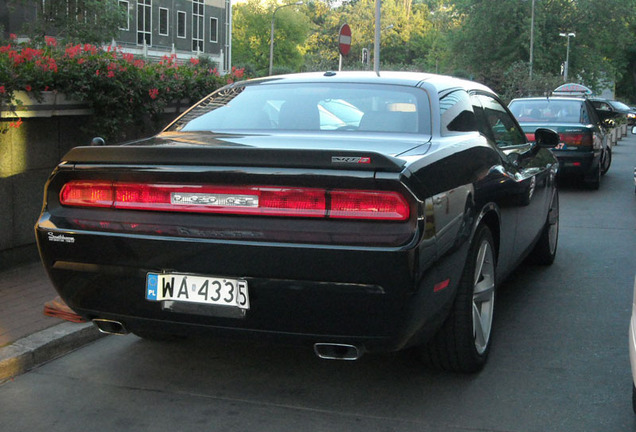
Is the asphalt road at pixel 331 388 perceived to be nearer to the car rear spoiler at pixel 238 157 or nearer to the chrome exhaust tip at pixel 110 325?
the chrome exhaust tip at pixel 110 325

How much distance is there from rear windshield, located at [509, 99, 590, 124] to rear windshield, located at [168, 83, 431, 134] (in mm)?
9478

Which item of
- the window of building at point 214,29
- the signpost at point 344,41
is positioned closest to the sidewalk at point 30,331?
the signpost at point 344,41

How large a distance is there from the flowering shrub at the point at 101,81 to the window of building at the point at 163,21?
46728mm

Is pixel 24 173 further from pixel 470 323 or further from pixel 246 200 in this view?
pixel 470 323

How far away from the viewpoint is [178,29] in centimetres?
5544

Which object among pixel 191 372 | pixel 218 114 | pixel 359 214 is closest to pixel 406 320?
pixel 359 214

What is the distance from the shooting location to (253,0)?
8269cm

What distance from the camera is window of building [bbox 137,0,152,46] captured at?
5134 cm

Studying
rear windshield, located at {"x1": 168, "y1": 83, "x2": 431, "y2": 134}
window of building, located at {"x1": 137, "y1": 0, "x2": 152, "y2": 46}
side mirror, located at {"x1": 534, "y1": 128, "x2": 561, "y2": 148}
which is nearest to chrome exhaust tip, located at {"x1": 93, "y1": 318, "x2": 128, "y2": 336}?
rear windshield, located at {"x1": 168, "y1": 83, "x2": 431, "y2": 134}

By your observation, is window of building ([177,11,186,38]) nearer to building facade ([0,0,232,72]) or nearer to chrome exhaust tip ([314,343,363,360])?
building facade ([0,0,232,72])

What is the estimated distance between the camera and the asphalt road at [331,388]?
377 cm

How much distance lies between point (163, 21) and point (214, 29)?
6.57 metres

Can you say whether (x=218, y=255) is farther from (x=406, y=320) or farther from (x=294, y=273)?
(x=406, y=320)

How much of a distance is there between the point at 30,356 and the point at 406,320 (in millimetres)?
2171
